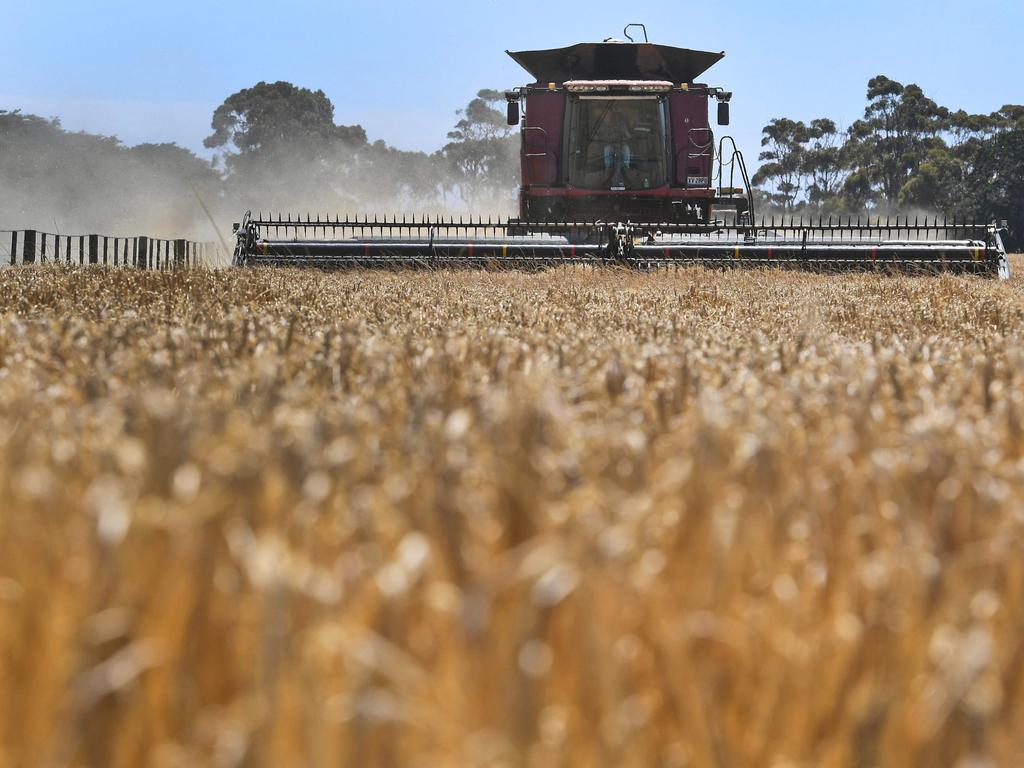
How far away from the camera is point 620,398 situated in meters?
2.10

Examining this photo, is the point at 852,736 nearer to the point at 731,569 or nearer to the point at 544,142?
the point at 731,569

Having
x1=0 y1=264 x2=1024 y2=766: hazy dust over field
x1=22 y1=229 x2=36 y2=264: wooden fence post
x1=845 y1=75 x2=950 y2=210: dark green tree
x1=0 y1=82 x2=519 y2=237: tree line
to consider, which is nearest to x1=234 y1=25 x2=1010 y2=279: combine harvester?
x1=22 y1=229 x2=36 y2=264: wooden fence post

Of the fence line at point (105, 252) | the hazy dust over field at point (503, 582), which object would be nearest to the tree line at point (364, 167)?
the fence line at point (105, 252)

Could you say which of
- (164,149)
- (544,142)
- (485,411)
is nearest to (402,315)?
(485,411)

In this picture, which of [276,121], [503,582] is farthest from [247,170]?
[503,582]

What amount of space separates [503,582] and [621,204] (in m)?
14.6

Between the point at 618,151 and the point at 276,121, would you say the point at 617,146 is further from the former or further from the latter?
the point at 276,121

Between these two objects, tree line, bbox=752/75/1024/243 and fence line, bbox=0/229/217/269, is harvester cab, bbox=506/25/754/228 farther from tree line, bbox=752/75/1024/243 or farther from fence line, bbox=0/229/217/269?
tree line, bbox=752/75/1024/243

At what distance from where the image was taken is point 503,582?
847 mm

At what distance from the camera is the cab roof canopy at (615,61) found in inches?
640

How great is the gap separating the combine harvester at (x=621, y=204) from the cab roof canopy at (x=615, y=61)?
18 mm

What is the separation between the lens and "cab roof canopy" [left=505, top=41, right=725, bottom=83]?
1625cm

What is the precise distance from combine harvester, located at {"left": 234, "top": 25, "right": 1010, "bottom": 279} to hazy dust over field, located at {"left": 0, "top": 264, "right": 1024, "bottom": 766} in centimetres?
1040

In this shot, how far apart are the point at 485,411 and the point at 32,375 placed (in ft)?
3.09
